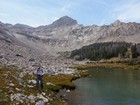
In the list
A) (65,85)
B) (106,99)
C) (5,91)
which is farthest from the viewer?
(65,85)

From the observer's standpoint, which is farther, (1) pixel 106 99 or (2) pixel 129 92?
(2) pixel 129 92

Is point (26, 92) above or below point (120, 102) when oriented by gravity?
above


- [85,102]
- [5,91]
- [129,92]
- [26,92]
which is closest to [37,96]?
[26,92]

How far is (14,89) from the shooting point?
3838 centimetres

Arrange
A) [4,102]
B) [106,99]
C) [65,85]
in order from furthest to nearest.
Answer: [65,85] → [106,99] → [4,102]

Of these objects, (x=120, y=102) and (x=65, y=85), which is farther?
(x=65, y=85)

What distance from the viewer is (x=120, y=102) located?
48.1m

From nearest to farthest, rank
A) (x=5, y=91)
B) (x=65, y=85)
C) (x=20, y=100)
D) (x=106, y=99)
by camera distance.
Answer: (x=20, y=100)
(x=5, y=91)
(x=106, y=99)
(x=65, y=85)

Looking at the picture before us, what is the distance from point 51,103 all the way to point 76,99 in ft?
39.5

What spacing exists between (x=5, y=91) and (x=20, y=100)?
3585 mm

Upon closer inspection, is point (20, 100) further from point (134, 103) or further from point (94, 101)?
point (134, 103)

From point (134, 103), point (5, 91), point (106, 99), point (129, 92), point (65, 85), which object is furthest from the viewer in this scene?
point (65, 85)

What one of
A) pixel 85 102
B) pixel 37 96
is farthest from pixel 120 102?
pixel 37 96

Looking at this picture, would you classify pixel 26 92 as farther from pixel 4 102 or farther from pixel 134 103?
pixel 134 103
